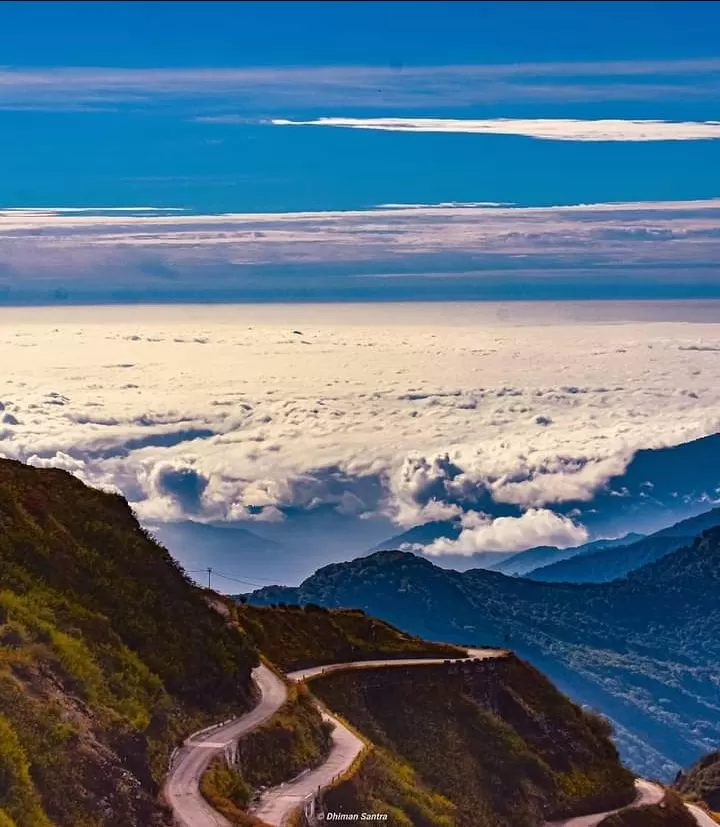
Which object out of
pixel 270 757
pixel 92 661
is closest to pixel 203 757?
pixel 270 757

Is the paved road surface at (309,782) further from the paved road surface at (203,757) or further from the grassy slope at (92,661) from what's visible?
the grassy slope at (92,661)

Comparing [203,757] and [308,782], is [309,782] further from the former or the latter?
[203,757]

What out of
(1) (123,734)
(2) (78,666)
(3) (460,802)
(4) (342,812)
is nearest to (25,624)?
(2) (78,666)

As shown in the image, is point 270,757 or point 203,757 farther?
point 270,757

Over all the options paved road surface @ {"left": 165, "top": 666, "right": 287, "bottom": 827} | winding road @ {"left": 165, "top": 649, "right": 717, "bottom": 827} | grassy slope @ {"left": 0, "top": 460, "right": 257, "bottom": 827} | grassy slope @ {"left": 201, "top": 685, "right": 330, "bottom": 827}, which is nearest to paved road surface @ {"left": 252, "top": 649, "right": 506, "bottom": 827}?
winding road @ {"left": 165, "top": 649, "right": 717, "bottom": 827}

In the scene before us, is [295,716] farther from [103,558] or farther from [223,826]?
[223,826]
